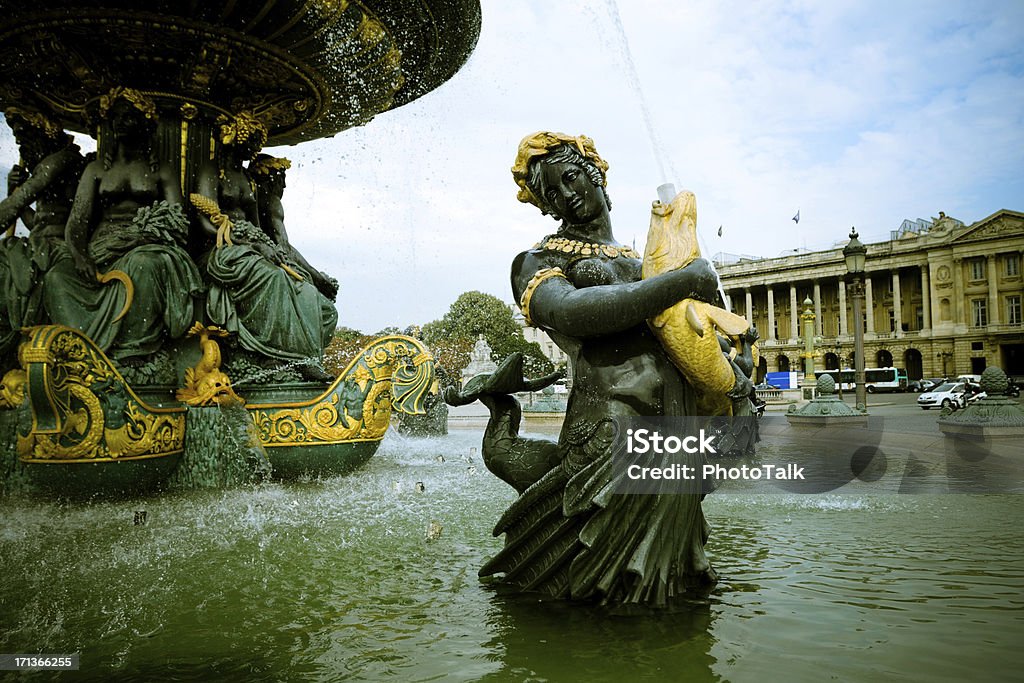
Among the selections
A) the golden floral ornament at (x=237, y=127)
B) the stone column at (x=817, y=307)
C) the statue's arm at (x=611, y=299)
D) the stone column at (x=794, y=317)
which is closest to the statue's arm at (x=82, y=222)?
the golden floral ornament at (x=237, y=127)

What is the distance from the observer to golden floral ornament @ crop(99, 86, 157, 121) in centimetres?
640

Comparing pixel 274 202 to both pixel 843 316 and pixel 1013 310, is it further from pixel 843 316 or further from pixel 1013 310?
pixel 843 316

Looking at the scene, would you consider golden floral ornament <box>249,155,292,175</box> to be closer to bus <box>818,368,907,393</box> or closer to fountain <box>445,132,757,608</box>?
fountain <box>445,132,757,608</box>

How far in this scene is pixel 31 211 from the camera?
7004mm

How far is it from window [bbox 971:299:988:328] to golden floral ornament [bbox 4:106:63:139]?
73286 millimetres

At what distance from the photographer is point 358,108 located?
26.8ft

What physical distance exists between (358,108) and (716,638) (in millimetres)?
7314

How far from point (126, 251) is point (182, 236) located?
1.60ft

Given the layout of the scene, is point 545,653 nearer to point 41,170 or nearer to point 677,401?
point 677,401

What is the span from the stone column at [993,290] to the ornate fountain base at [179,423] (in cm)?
6960

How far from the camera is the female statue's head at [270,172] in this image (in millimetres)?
7812

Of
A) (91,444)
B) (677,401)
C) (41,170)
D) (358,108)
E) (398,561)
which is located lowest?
(398,561)

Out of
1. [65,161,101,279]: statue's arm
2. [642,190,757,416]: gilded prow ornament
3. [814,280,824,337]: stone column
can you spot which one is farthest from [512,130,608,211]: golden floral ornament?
[814,280,824,337]: stone column

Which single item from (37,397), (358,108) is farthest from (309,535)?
(358,108)
